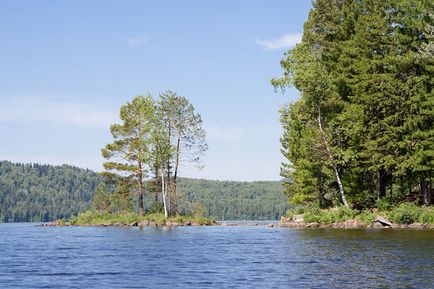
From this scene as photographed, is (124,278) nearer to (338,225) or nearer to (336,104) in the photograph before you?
(338,225)

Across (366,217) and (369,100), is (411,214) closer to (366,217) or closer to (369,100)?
(366,217)

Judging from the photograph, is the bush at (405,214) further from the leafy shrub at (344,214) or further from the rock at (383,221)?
the leafy shrub at (344,214)

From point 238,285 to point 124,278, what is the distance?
16.5 ft

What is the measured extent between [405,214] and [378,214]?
4.54 meters

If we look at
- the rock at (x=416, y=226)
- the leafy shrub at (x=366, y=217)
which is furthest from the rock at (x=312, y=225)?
the rock at (x=416, y=226)

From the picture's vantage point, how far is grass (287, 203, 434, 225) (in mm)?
56812

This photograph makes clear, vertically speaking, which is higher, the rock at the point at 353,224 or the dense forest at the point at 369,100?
the dense forest at the point at 369,100

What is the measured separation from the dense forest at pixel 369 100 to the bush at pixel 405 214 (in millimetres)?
3733

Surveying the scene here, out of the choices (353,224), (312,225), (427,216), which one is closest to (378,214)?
(353,224)

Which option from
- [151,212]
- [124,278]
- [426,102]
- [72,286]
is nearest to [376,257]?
[124,278]

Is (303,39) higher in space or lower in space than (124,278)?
higher

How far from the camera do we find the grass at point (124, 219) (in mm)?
82269

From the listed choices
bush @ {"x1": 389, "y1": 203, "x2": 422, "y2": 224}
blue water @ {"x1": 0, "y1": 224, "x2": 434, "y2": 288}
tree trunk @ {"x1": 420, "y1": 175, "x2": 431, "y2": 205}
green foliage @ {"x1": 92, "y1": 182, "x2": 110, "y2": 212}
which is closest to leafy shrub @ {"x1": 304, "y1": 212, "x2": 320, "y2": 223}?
bush @ {"x1": 389, "y1": 203, "x2": 422, "y2": 224}

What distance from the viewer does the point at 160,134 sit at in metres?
82.4
